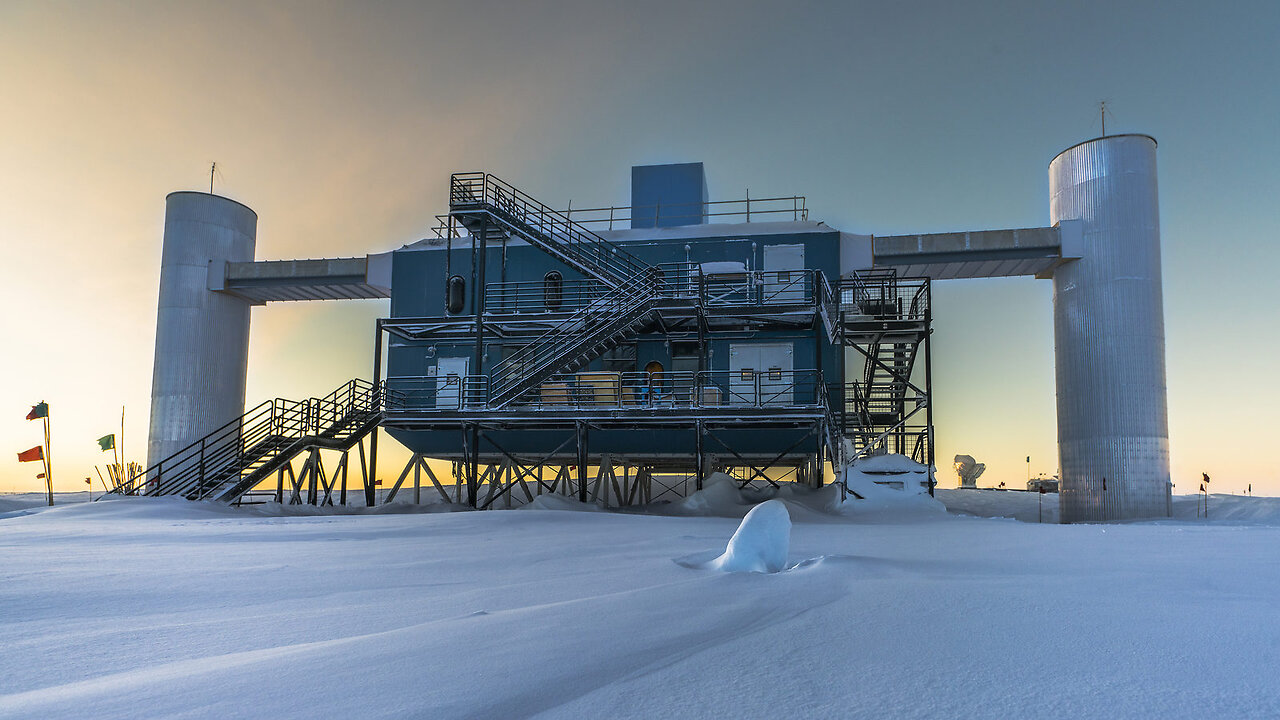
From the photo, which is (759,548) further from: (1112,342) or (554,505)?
(1112,342)

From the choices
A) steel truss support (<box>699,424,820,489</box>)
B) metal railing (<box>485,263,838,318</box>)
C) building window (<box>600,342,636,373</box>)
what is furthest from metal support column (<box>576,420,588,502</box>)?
building window (<box>600,342,636,373</box>)

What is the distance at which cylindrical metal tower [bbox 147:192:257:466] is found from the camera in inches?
1217

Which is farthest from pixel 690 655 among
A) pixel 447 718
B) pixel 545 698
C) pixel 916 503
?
pixel 916 503

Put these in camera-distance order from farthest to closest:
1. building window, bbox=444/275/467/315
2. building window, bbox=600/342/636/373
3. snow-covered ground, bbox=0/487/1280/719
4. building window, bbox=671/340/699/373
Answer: building window, bbox=444/275/467/315 → building window, bbox=600/342/636/373 → building window, bbox=671/340/699/373 → snow-covered ground, bbox=0/487/1280/719

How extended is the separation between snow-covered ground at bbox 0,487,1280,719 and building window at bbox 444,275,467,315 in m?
21.0

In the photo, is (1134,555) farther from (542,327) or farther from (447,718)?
(542,327)

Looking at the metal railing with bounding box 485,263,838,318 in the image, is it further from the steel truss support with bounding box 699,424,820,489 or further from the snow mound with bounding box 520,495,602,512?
the snow mound with bounding box 520,495,602,512

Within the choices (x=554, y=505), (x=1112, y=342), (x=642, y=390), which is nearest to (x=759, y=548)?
(x=554, y=505)

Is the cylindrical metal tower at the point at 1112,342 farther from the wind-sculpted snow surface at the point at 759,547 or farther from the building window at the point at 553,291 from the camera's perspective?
the wind-sculpted snow surface at the point at 759,547

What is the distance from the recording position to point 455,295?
94.2 feet

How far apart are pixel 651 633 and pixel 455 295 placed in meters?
25.9

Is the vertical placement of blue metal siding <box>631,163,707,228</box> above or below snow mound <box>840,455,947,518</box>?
above

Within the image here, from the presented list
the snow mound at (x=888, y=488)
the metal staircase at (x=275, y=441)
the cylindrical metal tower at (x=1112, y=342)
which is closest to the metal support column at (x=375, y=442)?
the metal staircase at (x=275, y=441)

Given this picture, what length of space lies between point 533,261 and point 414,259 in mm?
4515
